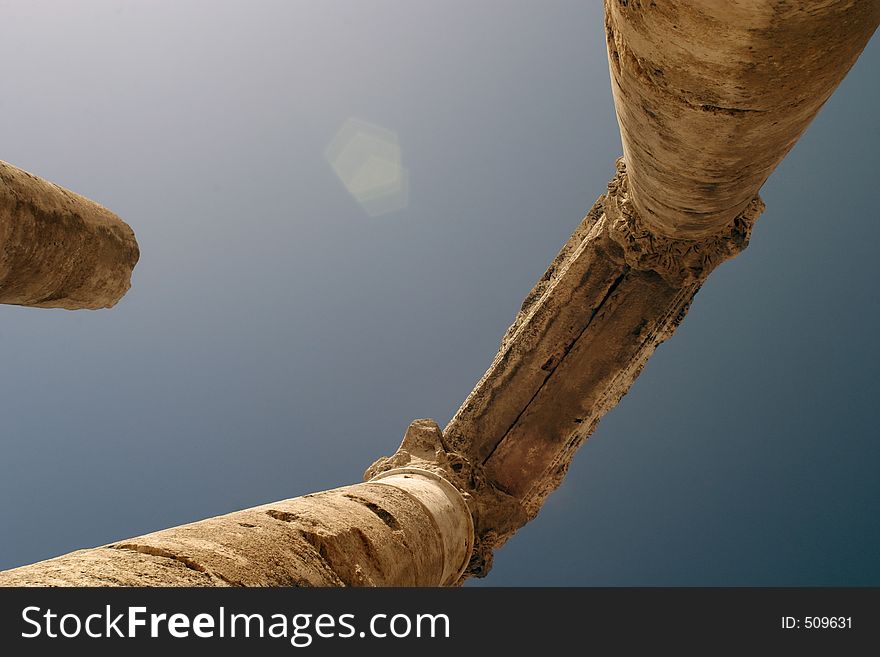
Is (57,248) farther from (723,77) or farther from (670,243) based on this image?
(670,243)

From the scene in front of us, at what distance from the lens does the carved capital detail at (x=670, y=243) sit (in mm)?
5500

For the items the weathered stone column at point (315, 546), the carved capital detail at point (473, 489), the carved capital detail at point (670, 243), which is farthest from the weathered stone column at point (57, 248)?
the carved capital detail at point (670, 243)

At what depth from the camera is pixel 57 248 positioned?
372 centimetres

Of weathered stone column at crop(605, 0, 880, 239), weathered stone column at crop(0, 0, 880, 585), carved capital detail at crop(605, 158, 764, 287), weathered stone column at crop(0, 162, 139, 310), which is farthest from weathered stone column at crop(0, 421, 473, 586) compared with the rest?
weathered stone column at crop(605, 0, 880, 239)

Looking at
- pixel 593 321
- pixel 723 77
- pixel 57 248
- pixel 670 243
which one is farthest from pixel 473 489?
pixel 723 77

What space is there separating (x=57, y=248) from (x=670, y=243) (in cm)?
504

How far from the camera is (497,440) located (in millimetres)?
6770

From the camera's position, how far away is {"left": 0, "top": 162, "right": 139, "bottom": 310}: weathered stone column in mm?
3359

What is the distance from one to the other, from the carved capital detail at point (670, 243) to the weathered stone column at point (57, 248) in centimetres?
446

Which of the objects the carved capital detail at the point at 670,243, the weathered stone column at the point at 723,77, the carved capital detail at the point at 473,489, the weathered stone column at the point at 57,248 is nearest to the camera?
the weathered stone column at the point at 723,77

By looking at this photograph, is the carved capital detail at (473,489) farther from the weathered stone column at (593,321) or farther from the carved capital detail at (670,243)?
the carved capital detail at (670,243)

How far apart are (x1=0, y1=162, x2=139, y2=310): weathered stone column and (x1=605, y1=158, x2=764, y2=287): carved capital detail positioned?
4.46 m

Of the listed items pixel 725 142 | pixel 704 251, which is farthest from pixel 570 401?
pixel 725 142
